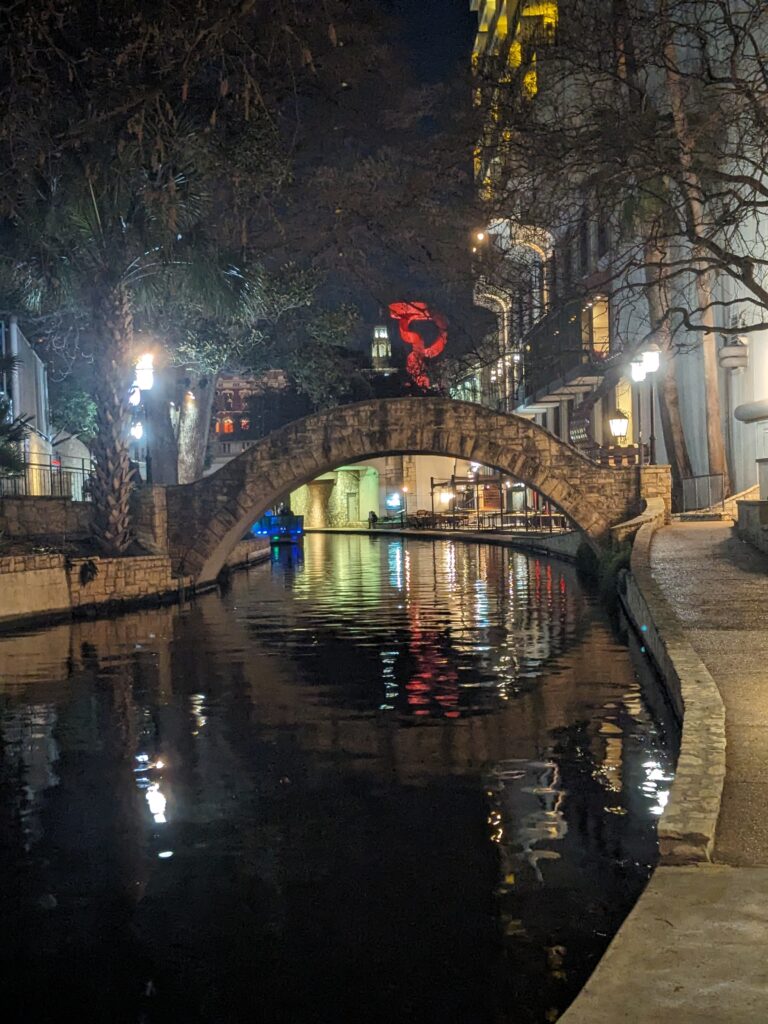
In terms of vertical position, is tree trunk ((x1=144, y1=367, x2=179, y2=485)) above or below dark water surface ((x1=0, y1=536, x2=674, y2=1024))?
above

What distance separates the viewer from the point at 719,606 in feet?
43.9

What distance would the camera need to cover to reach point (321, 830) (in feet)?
25.8

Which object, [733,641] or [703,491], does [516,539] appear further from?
[733,641]

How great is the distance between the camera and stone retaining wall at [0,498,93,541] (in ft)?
80.1

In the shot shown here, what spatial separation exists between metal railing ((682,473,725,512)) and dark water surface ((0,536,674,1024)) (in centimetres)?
1305

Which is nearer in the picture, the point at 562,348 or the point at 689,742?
the point at 689,742

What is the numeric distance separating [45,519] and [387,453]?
797cm

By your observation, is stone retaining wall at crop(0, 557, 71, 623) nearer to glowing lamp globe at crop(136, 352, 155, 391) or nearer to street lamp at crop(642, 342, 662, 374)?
glowing lamp globe at crop(136, 352, 155, 391)

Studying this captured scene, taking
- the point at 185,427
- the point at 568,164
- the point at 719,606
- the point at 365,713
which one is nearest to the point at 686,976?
the point at 365,713

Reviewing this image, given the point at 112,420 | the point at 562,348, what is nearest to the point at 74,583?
the point at 112,420

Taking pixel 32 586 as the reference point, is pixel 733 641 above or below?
below

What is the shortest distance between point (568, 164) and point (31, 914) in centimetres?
1206

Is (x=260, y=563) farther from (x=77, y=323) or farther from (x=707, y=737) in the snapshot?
(x=707, y=737)

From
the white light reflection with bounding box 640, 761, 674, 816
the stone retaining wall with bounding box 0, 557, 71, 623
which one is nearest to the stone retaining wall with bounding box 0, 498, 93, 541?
the stone retaining wall with bounding box 0, 557, 71, 623
